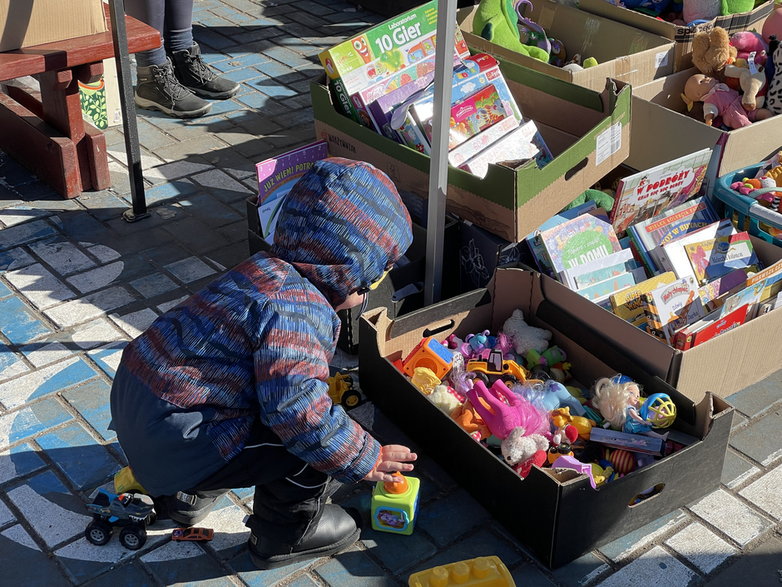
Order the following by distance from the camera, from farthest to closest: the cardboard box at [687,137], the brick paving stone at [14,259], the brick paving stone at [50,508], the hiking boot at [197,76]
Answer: the hiking boot at [197,76]
the brick paving stone at [14,259]
the cardboard box at [687,137]
the brick paving stone at [50,508]

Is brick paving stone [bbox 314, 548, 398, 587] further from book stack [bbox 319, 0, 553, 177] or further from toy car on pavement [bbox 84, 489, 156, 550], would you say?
book stack [bbox 319, 0, 553, 177]

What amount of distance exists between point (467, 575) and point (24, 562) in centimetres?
125

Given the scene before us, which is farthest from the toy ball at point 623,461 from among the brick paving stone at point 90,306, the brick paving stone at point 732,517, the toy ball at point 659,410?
the brick paving stone at point 90,306

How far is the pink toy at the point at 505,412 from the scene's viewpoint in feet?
9.06

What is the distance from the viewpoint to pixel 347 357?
133 inches

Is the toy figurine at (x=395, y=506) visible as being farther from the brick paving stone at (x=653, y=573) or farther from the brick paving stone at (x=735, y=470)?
the brick paving stone at (x=735, y=470)

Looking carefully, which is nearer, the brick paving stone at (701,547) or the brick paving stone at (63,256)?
the brick paving stone at (701,547)

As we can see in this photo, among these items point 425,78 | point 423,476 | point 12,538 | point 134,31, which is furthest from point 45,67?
point 423,476

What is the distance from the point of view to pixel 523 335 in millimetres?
3205

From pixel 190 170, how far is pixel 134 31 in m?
0.72

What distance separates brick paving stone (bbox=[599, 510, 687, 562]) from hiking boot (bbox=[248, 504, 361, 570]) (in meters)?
0.74

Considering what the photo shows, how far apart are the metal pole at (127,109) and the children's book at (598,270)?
1.98m

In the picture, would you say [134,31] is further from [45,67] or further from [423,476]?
[423,476]


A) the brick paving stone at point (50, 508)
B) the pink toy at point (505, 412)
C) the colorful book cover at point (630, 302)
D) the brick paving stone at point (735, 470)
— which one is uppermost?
the colorful book cover at point (630, 302)
